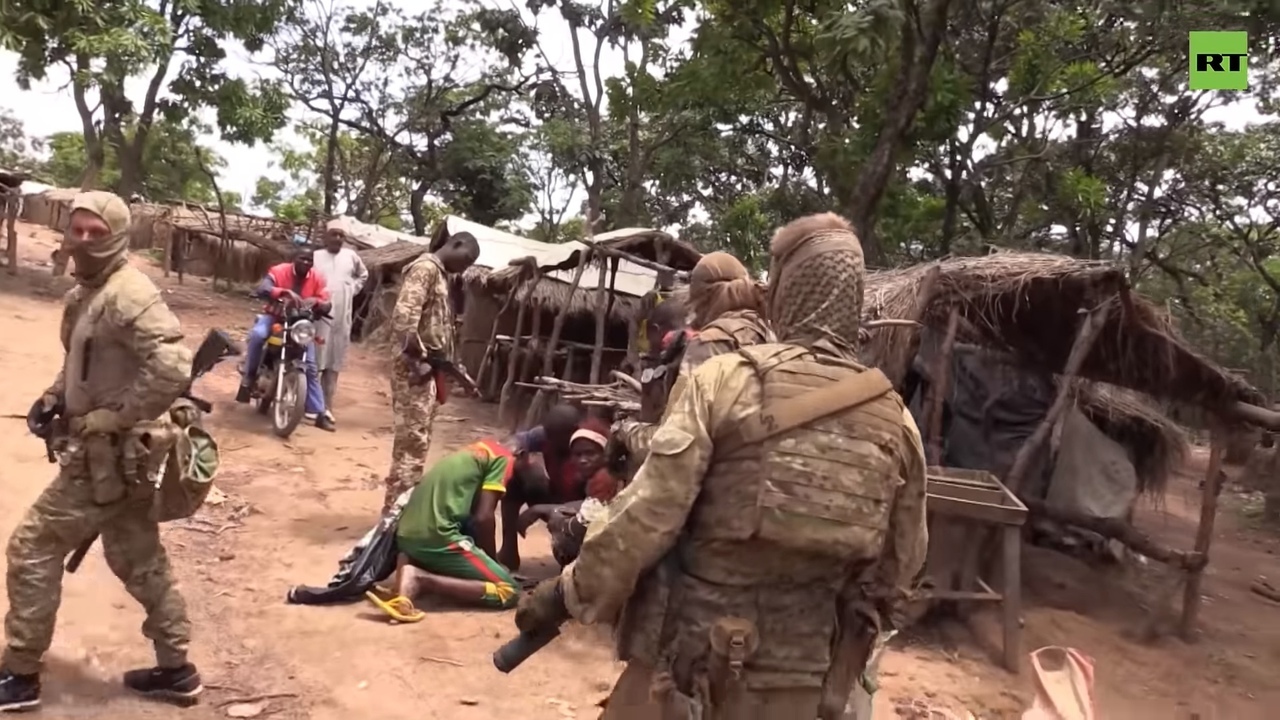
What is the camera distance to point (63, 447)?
3.70 meters

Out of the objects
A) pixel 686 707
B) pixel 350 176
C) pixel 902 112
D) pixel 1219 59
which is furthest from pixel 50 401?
pixel 350 176

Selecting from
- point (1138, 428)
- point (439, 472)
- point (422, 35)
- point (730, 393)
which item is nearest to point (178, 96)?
point (422, 35)

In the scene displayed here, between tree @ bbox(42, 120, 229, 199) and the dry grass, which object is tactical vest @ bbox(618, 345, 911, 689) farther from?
tree @ bbox(42, 120, 229, 199)

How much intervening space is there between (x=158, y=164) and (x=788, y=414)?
31.9 meters

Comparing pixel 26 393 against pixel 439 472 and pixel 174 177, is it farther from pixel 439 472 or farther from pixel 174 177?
pixel 174 177

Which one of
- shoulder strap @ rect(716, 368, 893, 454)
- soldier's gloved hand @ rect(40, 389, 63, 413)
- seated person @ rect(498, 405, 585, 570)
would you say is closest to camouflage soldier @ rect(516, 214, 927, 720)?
shoulder strap @ rect(716, 368, 893, 454)

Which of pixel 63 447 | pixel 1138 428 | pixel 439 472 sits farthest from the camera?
pixel 1138 428

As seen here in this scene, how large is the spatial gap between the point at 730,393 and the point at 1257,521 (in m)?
13.9

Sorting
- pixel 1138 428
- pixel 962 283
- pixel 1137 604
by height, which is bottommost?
pixel 1137 604

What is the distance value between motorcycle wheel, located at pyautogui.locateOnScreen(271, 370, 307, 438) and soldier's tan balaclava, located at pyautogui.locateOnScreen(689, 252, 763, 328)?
525 centimetres

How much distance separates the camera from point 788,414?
219 centimetres

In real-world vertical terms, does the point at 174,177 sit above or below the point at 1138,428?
above

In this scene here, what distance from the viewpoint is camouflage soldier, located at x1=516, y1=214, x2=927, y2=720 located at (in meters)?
2.18

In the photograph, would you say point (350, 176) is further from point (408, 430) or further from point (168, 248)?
point (408, 430)
